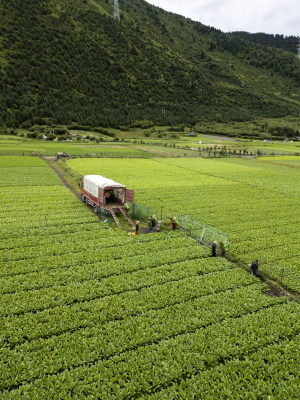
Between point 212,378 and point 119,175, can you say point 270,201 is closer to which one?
point 119,175

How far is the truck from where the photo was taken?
3284 centimetres

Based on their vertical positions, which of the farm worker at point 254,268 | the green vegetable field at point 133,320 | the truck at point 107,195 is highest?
the truck at point 107,195

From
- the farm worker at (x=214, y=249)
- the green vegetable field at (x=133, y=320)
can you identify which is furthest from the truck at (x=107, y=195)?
the farm worker at (x=214, y=249)

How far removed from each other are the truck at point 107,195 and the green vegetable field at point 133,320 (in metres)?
3.72

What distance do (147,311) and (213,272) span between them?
6.99m

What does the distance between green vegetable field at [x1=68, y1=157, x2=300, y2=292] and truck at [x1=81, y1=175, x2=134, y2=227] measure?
14.3ft

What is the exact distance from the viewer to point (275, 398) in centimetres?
1100

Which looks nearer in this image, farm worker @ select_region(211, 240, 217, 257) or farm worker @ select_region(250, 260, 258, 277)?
farm worker @ select_region(250, 260, 258, 277)

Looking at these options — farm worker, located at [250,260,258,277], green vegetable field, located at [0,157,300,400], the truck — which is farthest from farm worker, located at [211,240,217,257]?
the truck

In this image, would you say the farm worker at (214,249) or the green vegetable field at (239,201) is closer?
the farm worker at (214,249)

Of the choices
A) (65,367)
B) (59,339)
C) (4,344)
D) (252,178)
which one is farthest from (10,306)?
(252,178)

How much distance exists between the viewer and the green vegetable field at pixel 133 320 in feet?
37.8

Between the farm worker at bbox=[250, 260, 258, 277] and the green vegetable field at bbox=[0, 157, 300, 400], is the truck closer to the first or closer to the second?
the green vegetable field at bbox=[0, 157, 300, 400]

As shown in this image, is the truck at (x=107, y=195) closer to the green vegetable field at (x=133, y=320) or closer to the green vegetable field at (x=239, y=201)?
the green vegetable field at (x=133, y=320)
